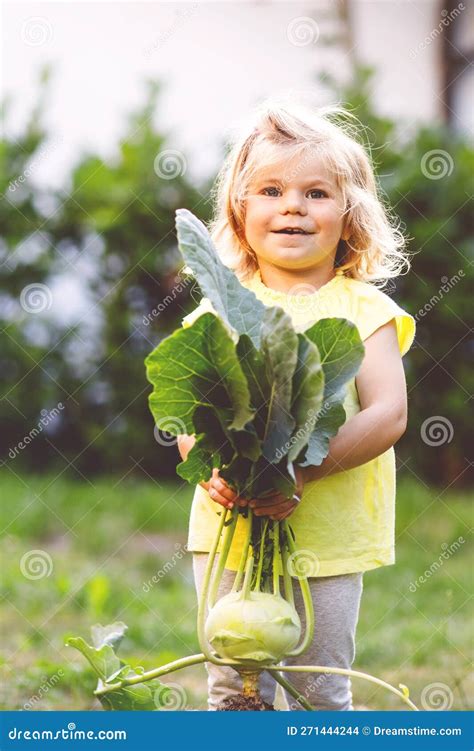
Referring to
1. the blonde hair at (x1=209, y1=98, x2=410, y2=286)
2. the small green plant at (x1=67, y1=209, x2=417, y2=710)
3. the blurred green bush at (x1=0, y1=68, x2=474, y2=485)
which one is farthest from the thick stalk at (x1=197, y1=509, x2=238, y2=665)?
the blurred green bush at (x1=0, y1=68, x2=474, y2=485)

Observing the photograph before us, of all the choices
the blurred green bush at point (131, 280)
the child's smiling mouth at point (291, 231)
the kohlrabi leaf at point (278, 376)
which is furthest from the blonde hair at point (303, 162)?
the blurred green bush at point (131, 280)

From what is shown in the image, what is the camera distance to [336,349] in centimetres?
203

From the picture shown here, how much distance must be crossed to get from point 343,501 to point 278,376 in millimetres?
498

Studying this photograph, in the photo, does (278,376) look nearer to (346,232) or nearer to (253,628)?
(253,628)

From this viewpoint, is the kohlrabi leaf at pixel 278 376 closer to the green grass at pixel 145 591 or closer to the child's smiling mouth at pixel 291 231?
the child's smiling mouth at pixel 291 231

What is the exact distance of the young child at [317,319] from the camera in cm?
228

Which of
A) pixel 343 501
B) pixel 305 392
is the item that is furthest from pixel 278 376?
pixel 343 501

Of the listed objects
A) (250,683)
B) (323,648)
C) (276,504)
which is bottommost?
(250,683)

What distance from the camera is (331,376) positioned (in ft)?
6.71

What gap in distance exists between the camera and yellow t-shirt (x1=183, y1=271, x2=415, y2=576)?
2.29 m

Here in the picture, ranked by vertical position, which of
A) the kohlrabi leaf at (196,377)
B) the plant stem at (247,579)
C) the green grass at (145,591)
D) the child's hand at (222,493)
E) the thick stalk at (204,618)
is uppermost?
the kohlrabi leaf at (196,377)

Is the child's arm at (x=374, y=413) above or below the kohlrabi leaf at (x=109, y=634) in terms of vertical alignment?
above

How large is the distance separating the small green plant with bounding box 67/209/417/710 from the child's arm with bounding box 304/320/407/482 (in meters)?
0.12

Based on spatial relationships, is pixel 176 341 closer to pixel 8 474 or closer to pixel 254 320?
pixel 254 320
